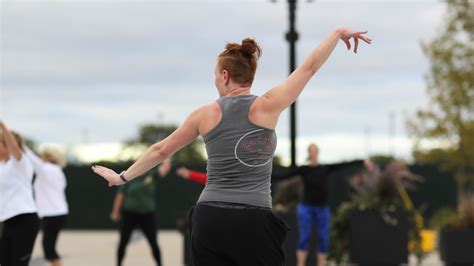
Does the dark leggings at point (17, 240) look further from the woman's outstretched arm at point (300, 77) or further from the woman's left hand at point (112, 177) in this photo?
the woman's outstretched arm at point (300, 77)

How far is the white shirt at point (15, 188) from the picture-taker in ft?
26.7

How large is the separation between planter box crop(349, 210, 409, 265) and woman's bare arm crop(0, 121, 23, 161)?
23.9 ft

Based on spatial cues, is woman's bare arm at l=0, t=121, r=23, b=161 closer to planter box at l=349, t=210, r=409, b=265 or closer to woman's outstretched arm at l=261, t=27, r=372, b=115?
woman's outstretched arm at l=261, t=27, r=372, b=115

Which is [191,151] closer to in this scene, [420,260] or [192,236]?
[420,260]

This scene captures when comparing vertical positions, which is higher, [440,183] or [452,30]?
[452,30]

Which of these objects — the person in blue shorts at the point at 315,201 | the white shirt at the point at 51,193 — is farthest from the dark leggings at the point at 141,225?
the person in blue shorts at the point at 315,201

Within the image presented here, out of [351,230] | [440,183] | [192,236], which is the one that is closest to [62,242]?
[351,230]

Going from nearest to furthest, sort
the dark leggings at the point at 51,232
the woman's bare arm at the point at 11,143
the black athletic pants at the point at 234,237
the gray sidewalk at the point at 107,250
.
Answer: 1. the black athletic pants at the point at 234,237
2. the woman's bare arm at the point at 11,143
3. the dark leggings at the point at 51,232
4. the gray sidewalk at the point at 107,250

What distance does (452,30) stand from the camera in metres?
26.7

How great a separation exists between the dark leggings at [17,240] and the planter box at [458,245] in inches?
310

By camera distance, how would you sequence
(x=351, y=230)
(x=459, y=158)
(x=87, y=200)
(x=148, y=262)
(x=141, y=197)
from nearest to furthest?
1. (x=141, y=197)
2. (x=351, y=230)
3. (x=148, y=262)
4. (x=459, y=158)
5. (x=87, y=200)

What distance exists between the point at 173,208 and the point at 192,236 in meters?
23.8

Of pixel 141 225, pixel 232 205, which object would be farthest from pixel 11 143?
pixel 141 225

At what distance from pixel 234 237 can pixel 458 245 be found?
1044 cm
